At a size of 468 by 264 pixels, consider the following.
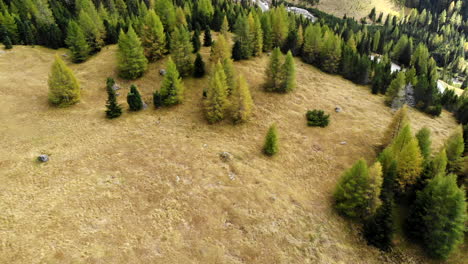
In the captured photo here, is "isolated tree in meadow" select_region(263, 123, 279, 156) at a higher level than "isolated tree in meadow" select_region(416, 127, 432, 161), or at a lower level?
lower

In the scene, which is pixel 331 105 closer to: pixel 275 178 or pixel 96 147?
pixel 275 178

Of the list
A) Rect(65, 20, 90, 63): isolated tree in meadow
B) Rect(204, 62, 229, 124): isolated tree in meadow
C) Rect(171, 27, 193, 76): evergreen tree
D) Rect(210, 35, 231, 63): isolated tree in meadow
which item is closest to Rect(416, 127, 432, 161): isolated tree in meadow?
Rect(204, 62, 229, 124): isolated tree in meadow

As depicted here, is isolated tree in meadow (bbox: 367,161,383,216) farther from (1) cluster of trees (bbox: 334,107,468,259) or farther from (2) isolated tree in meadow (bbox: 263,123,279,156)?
(2) isolated tree in meadow (bbox: 263,123,279,156)

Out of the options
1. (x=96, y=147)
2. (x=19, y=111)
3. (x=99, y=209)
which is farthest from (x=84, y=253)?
(x=19, y=111)

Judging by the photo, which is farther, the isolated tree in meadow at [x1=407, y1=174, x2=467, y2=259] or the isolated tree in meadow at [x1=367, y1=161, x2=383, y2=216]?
the isolated tree in meadow at [x1=367, y1=161, x2=383, y2=216]

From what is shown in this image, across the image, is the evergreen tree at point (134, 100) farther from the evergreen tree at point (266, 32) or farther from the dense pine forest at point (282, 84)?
the evergreen tree at point (266, 32)

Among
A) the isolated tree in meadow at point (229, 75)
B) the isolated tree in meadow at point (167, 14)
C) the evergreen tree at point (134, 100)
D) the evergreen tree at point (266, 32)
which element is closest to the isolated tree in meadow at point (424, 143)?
the isolated tree in meadow at point (229, 75)
